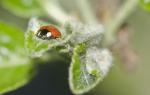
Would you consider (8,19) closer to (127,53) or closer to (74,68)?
(127,53)

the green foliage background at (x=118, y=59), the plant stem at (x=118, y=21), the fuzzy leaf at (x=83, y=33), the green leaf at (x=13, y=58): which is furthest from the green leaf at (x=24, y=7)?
the fuzzy leaf at (x=83, y=33)

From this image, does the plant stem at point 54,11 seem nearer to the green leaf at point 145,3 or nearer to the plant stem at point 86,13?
the plant stem at point 86,13

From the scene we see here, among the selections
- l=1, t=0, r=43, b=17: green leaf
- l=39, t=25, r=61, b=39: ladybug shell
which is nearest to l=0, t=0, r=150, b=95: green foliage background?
l=1, t=0, r=43, b=17: green leaf

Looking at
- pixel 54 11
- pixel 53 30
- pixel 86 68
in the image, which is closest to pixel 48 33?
pixel 53 30

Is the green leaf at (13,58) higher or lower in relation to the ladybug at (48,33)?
higher

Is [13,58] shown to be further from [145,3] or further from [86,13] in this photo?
[145,3]

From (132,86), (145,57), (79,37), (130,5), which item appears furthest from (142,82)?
(79,37)
